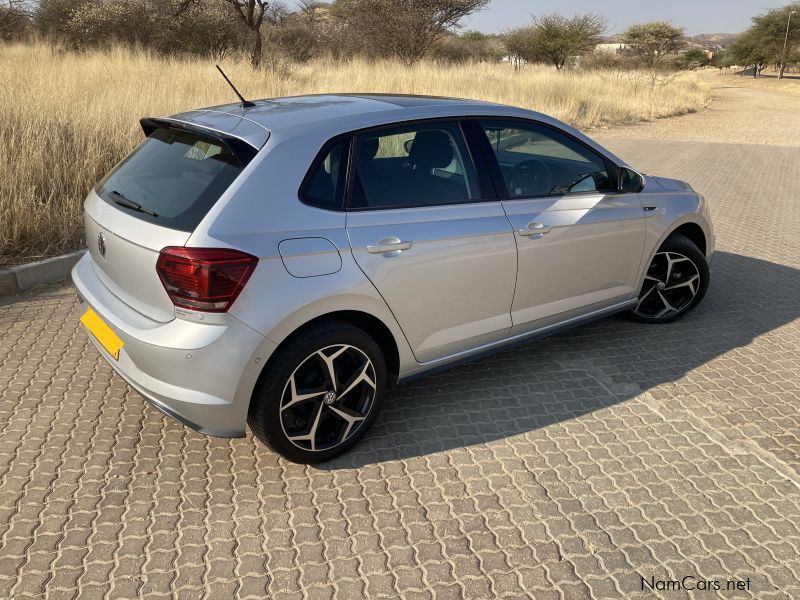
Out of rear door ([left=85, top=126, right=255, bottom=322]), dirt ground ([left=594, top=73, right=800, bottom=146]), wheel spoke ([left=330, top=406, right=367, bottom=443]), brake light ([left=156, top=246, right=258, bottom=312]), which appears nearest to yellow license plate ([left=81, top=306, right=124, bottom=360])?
rear door ([left=85, top=126, right=255, bottom=322])

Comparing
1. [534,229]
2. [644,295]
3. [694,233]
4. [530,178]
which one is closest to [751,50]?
[694,233]

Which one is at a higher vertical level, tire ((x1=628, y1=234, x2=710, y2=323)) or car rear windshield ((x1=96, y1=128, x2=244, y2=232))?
car rear windshield ((x1=96, y1=128, x2=244, y2=232))

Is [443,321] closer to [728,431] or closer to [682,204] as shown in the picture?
[728,431]

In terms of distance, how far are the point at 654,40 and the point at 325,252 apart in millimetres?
50633

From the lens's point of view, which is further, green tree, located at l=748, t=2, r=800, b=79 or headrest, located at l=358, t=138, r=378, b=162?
green tree, located at l=748, t=2, r=800, b=79

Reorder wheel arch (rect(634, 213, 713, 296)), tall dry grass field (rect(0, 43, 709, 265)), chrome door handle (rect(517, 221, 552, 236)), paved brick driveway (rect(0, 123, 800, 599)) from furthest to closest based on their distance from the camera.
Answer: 1. tall dry grass field (rect(0, 43, 709, 265))
2. wheel arch (rect(634, 213, 713, 296))
3. chrome door handle (rect(517, 221, 552, 236))
4. paved brick driveway (rect(0, 123, 800, 599))

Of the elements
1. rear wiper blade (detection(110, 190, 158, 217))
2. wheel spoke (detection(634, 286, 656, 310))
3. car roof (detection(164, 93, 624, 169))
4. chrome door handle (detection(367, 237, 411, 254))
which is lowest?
wheel spoke (detection(634, 286, 656, 310))

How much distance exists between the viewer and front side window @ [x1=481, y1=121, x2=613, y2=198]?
3.74 meters

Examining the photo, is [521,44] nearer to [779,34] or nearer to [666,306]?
[779,34]

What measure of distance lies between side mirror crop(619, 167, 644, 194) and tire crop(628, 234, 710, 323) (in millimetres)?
593

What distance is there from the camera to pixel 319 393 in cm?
305

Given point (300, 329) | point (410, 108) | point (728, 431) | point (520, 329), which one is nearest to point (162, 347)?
point (300, 329)

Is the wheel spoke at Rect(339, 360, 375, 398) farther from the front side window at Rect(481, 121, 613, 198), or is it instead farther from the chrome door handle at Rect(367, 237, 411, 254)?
the front side window at Rect(481, 121, 613, 198)

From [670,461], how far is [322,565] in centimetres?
184
